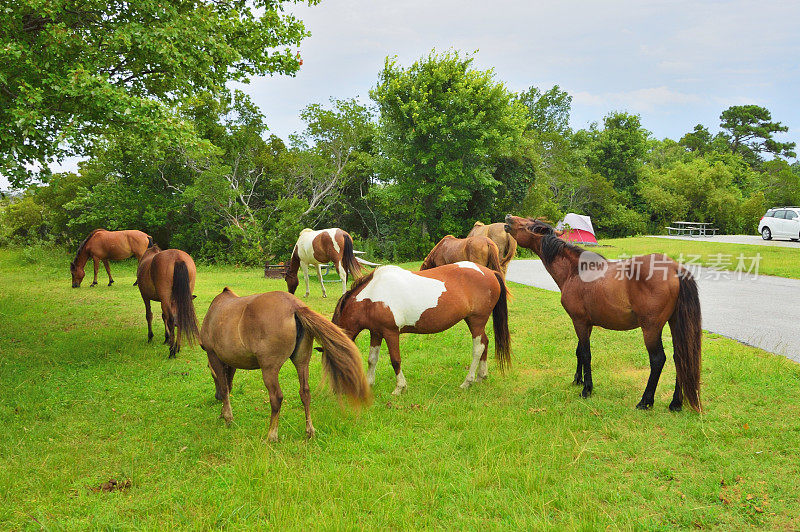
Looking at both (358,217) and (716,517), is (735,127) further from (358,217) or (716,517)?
(716,517)

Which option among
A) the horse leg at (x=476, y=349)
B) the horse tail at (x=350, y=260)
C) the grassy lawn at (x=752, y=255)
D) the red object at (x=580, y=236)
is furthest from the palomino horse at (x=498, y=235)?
the red object at (x=580, y=236)

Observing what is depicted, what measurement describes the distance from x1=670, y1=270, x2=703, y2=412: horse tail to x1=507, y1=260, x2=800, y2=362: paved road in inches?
102

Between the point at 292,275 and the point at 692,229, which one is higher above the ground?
the point at 692,229

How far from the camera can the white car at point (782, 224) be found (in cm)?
2103

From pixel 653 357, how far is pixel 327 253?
840cm

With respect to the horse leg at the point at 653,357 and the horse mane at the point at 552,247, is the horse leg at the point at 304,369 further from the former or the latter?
the horse leg at the point at 653,357

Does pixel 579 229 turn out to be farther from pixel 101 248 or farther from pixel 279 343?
pixel 279 343

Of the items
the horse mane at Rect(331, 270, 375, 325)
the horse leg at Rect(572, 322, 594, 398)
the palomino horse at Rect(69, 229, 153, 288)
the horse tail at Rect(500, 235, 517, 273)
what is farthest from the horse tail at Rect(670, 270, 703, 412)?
the palomino horse at Rect(69, 229, 153, 288)

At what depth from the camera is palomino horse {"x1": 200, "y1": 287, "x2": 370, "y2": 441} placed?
3715mm

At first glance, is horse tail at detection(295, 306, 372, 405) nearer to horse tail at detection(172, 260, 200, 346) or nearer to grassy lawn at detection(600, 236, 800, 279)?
horse tail at detection(172, 260, 200, 346)

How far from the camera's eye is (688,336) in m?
4.23

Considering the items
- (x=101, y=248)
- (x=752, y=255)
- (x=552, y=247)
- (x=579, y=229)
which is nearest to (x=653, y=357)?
(x=552, y=247)

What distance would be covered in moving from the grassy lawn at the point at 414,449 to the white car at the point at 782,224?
2043 centimetres

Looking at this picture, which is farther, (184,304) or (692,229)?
(692,229)
